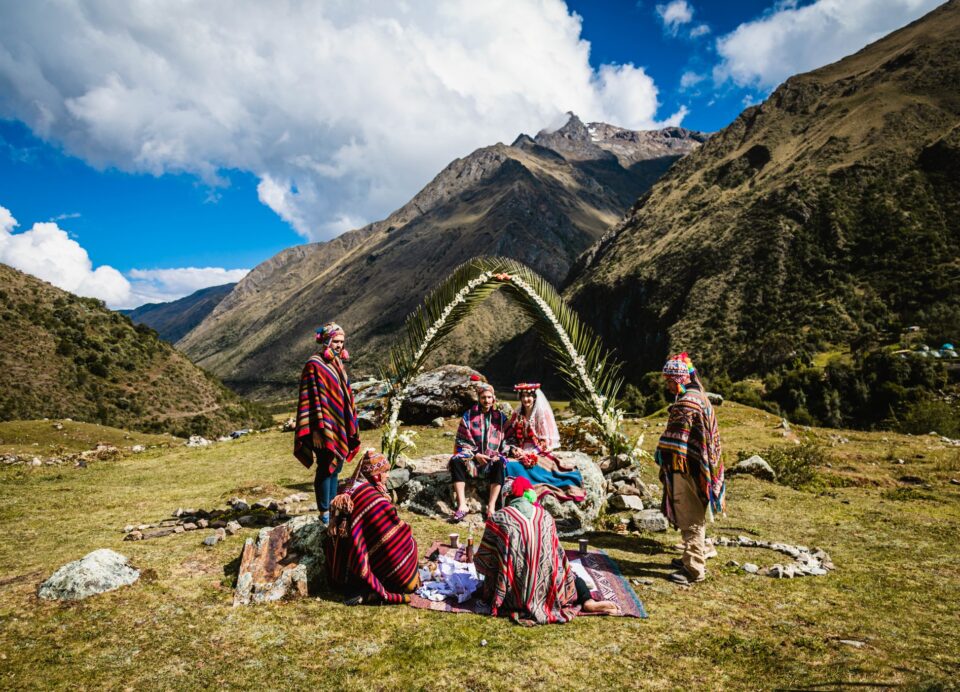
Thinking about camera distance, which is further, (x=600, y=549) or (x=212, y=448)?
(x=212, y=448)

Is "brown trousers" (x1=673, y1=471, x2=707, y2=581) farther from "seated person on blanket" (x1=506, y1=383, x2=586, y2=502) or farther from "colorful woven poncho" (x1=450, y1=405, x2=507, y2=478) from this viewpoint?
"colorful woven poncho" (x1=450, y1=405, x2=507, y2=478)

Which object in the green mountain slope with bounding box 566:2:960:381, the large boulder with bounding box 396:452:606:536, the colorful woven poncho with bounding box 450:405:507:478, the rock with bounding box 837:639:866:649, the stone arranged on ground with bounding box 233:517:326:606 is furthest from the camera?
the green mountain slope with bounding box 566:2:960:381

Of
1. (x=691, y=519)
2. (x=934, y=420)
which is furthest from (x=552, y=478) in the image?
(x=934, y=420)

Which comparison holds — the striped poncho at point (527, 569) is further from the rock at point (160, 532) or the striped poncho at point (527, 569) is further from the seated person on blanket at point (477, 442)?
the rock at point (160, 532)

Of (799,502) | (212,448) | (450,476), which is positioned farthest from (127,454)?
(799,502)

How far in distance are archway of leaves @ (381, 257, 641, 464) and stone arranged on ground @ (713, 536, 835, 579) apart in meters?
2.39

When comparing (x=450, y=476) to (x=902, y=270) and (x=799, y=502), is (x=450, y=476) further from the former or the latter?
(x=902, y=270)

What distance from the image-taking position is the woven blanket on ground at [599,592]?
4.87m

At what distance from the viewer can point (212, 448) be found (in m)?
15.6

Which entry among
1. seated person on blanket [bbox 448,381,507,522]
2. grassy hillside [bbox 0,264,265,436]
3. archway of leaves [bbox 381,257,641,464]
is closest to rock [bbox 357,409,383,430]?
archway of leaves [bbox 381,257,641,464]

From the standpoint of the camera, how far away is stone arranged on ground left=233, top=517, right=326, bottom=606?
498cm

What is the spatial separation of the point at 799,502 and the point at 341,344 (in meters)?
9.24

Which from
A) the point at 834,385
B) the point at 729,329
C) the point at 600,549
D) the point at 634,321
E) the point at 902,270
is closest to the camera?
the point at 600,549

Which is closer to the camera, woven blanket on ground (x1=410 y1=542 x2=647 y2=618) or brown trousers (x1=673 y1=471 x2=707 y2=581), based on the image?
woven blanket on ground (x1=410 y1=542 x2=647 y2=618)
